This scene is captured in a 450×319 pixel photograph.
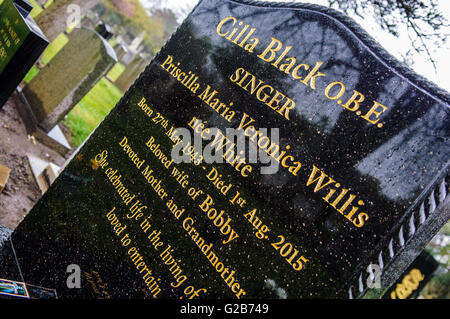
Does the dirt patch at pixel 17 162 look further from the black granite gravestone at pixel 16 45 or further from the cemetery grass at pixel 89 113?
the cemetery grass at pixel 89 113

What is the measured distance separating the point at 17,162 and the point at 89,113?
15.1 feet

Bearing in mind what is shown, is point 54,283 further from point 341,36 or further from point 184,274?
point 341,36

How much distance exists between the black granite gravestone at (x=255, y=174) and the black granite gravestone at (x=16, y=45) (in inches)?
78.6

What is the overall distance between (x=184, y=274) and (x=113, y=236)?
3.04ft

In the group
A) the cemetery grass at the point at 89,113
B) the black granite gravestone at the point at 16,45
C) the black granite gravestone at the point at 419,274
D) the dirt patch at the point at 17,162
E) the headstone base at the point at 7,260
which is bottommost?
the dirt patch at the point at 17,162

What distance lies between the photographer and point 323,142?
2014mm

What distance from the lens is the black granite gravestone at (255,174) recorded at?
173cm

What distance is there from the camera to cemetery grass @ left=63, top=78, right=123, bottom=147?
7.36m

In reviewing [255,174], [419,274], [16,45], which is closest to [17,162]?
[16,45]

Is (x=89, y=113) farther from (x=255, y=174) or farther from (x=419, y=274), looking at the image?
(x=419, y=274)

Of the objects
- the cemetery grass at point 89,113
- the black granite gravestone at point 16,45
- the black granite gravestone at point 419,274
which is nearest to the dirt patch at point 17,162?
the black granite gravestone at point 16,45

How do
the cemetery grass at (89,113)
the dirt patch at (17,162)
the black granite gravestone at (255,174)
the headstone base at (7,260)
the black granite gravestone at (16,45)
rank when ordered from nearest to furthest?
the black granite gravestone at (255,174) < the headstone base at (7,260) < the black granite gravestone at (16,45) < the dirt patch at (17,162) < the cemetery grass at (89,113)

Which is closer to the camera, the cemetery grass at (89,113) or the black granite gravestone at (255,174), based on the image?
the black granite gravestone at (255,174)
